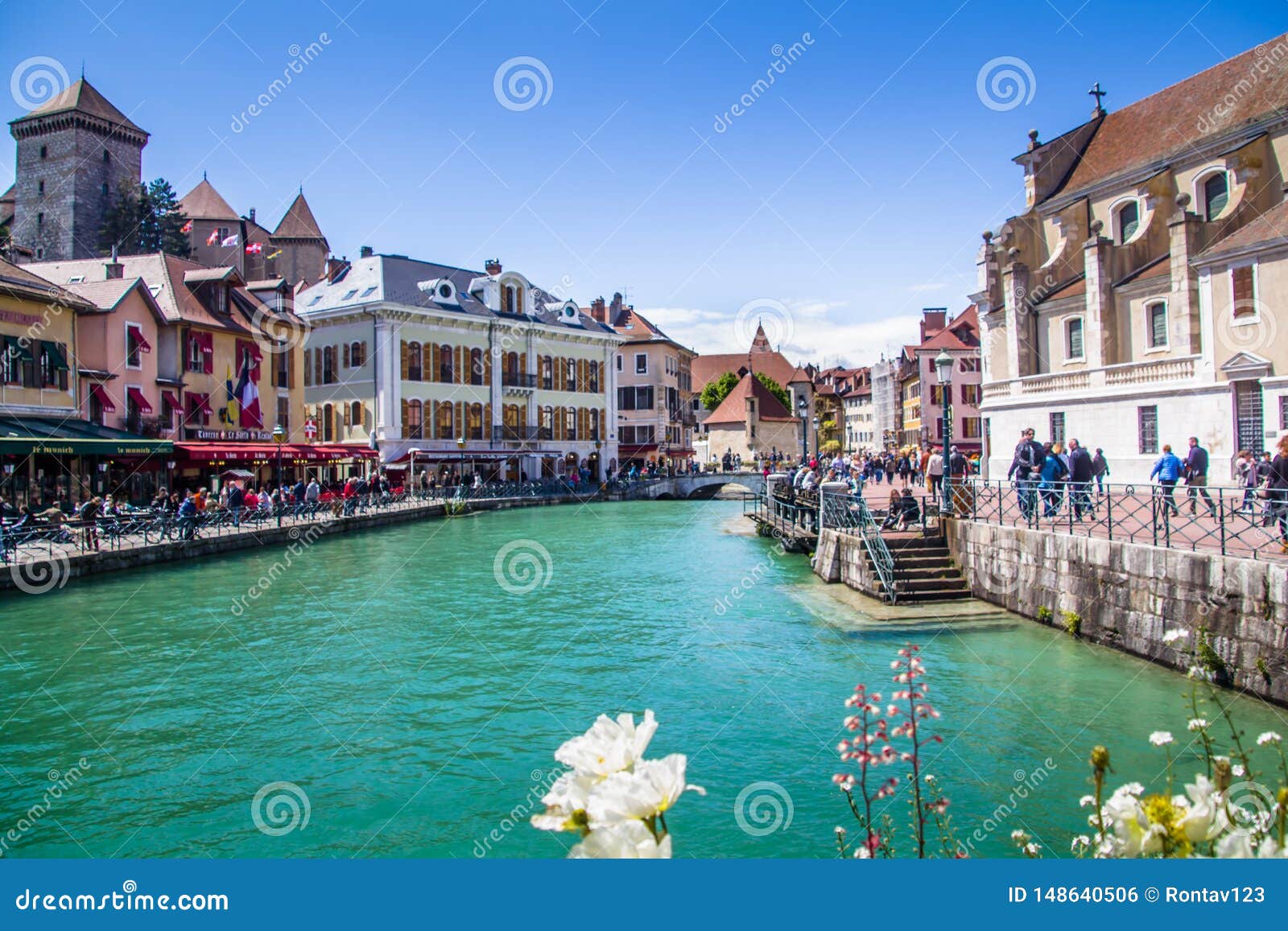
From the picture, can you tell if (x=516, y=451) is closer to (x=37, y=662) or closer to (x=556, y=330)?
(x=556, y=330)

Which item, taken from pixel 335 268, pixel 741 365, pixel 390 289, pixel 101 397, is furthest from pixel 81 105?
pixel 741 365

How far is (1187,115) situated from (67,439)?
3766cm

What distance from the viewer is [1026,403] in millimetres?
30750

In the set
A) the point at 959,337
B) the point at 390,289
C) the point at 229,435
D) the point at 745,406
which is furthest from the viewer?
the point at 745,406

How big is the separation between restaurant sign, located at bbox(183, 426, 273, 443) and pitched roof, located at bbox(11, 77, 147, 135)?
46.3m

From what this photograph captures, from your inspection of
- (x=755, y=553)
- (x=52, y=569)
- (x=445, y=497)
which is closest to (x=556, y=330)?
(x=445, y=497)

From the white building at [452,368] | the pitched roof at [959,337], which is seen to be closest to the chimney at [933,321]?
the pitched roof at [959,337]

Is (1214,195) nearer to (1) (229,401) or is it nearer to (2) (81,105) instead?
(1) (229,401)

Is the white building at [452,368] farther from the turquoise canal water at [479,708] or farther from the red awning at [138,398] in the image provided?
the turquoise canal water at [479,708]

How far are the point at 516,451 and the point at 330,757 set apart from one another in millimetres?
44847

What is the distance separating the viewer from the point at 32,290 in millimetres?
26672

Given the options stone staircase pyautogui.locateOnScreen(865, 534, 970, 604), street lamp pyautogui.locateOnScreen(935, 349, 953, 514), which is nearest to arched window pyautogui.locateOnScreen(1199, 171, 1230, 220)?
street lamp pyautogui.locateOnScreen(935, 349, 953, 514)

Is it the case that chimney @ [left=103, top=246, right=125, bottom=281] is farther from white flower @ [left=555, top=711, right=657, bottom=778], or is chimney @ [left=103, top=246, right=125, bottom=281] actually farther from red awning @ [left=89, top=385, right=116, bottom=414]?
white flower @ [left=555, top=711, right=657, bottom=778]

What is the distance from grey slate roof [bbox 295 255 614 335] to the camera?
4781 cm
